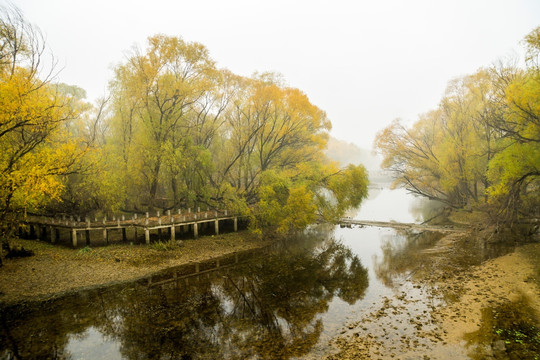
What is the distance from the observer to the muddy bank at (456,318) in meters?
9.34

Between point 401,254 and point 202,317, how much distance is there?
16.1 metres

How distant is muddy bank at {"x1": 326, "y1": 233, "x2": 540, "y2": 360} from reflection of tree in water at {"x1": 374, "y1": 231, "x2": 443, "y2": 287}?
96cm

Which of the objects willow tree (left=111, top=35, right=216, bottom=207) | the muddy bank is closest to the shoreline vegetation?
the muddy bank

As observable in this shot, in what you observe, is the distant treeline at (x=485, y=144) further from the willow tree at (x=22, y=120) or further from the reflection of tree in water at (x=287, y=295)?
the willow tree at (x=22, y=120)

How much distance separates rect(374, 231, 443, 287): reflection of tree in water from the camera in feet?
58.0

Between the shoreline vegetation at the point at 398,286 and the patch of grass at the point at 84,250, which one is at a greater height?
the patch of grass at the point at 84,250

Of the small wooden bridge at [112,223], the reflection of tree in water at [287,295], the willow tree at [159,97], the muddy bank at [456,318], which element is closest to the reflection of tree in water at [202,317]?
Answer: the reflection of tree in water at [287,295]

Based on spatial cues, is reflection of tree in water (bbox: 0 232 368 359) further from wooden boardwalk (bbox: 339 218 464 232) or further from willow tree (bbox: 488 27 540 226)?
wooden boardwalk (bbox: 339 218 464 232)

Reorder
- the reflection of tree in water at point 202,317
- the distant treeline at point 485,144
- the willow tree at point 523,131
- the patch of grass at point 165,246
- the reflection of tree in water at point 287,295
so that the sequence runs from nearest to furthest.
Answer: the reflection of tree in water at point 202,317 < the reflection of tree in water at point 287,295 < the willow tree at point 523,131 < the distant treeline at point 485,144 < the patch of grass at point 165,246

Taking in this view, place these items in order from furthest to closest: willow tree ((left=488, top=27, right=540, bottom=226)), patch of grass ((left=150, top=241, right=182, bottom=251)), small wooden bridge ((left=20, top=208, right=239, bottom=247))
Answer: small wooden bridge ((left=20, top=208, right=239, bottom=247))
patch of grass ((left=150, top=241, right=182, bottom=251))
willow tree ((left=488, top=27, right=540, bottom=226))

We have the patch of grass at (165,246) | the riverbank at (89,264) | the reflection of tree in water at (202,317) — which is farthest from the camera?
the patch of grass at (165,246)

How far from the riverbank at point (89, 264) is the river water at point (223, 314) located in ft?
4.44

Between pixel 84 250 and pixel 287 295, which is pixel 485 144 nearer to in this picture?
pixel 287 295

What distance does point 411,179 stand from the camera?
3616 centimetres
